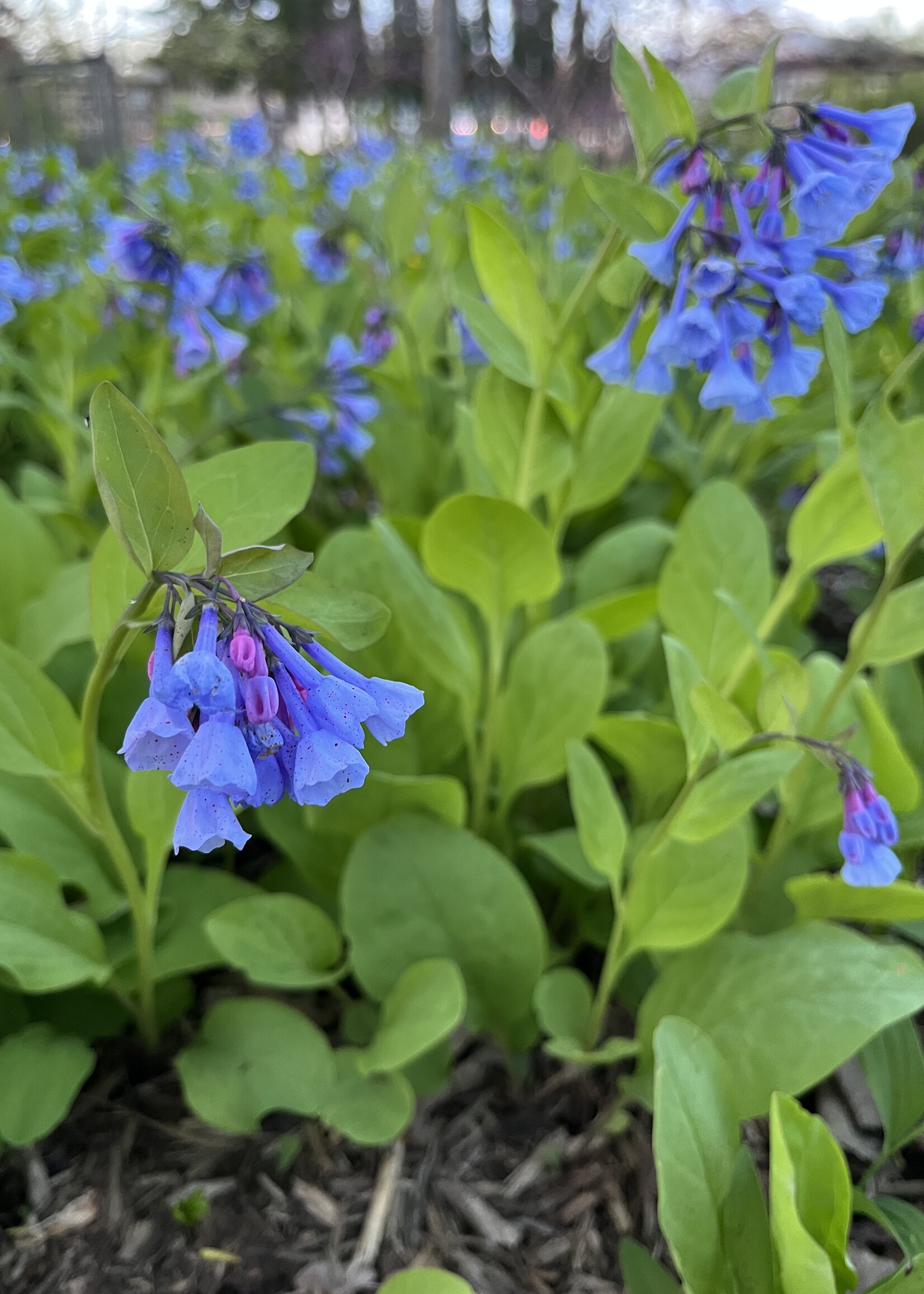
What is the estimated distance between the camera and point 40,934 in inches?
32.2

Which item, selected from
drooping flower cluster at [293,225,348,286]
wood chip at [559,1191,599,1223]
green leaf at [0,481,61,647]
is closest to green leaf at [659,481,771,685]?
wood chip at [559,1191,599,1223]

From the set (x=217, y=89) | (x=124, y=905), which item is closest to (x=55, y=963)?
(x=124, y=905)

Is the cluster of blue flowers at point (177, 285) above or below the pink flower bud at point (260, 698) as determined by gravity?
above

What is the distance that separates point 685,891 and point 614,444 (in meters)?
0.67

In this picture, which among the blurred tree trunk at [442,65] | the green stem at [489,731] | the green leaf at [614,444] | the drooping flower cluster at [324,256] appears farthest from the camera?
the blurred tree trunk at [442,65]

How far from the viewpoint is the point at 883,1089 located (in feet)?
2.92

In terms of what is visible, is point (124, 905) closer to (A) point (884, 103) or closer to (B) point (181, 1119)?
(B) point (181, 1119)

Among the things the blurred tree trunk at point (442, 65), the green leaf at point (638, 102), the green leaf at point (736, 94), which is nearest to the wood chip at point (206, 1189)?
the green leaf at point (638, 102)

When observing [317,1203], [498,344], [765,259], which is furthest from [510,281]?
[317,1203]

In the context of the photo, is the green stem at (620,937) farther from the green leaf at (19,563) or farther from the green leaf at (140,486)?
the green leaf at (19,563)

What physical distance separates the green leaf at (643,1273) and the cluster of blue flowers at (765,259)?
80cm

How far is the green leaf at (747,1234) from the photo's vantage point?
0.70 m

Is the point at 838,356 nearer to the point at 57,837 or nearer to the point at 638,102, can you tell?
the point at 638,102

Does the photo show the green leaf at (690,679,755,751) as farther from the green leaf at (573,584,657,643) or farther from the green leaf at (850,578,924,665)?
the green leaf at (573,584,657,643)
